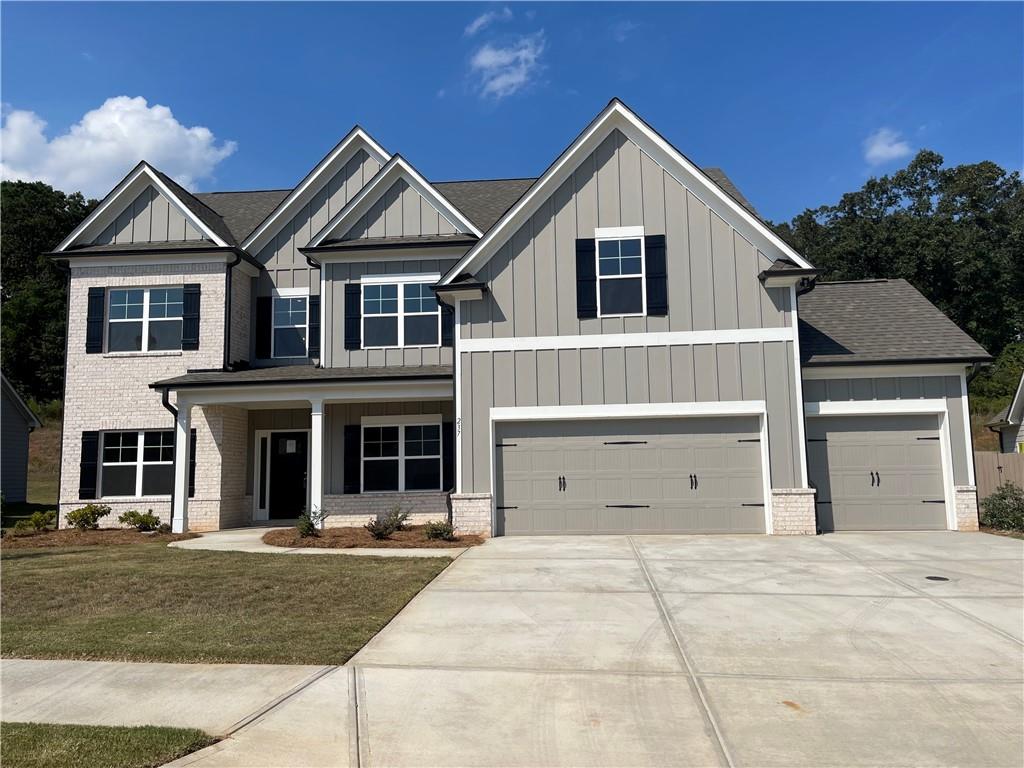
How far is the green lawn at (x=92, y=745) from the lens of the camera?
4227 millimetres

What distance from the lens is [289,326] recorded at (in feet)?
60.4

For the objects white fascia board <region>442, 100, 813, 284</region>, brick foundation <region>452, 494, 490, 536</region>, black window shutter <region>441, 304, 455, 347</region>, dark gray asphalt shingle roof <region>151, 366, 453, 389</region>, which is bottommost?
brick foundation <region>452, 494, 490, 536</region>

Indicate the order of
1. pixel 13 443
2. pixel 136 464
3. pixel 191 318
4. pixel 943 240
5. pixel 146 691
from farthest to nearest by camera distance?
pixel 943 240, pixel 13 443, pixel 191 318, pixel 136 464, pixel 146 691

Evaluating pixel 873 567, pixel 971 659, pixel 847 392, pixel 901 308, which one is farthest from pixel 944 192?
pixel 971 659

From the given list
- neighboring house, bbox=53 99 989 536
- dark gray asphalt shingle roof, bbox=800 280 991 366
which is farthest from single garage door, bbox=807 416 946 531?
dark gray asphalt shingle roof, bbox=800 280 991 366

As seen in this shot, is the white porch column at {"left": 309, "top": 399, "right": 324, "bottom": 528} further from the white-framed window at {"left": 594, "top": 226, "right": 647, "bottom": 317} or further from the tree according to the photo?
the tree

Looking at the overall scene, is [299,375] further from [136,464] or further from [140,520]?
[136,464]

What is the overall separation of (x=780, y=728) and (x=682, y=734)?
67cm

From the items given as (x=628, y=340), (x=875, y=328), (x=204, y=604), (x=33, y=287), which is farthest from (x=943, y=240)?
(x=33, y=287)

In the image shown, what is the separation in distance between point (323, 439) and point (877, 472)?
11948mm

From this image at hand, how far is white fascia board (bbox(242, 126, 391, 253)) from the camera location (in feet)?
60.2

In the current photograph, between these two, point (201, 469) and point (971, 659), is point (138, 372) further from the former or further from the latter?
point (971, 659)

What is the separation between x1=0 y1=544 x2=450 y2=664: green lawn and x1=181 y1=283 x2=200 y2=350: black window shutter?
21.4 feet

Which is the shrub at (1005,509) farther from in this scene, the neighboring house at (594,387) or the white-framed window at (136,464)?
the white-framed window at (136,464)
